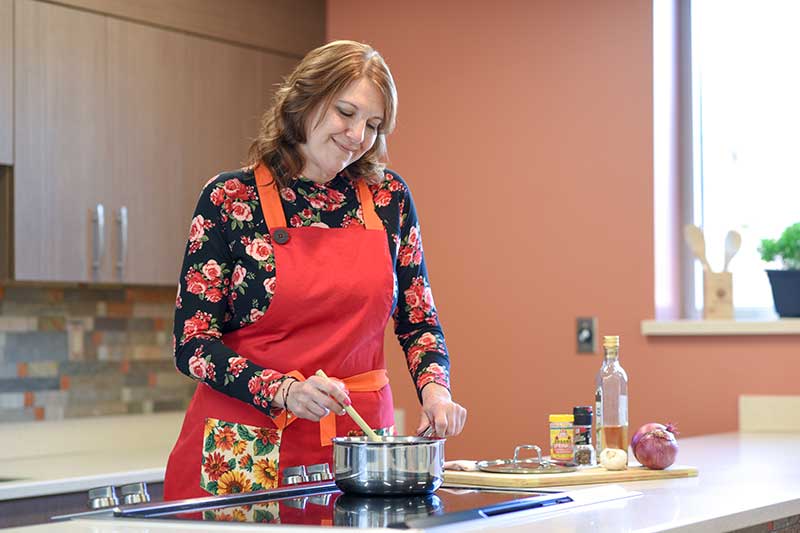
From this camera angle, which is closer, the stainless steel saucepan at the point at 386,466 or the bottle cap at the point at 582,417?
the stainless steel saucepan at the point at 386,466

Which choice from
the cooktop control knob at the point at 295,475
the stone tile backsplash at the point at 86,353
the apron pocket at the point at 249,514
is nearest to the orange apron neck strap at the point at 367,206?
the cooktop control knob at the point at 295,475

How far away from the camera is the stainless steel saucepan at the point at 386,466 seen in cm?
150

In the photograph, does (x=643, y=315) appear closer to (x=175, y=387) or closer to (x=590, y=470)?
(x=590, y=470)

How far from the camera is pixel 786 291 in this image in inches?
122

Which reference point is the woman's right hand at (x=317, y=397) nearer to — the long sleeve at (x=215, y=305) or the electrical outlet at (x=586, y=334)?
the long sleeve at (x=215, y=305)

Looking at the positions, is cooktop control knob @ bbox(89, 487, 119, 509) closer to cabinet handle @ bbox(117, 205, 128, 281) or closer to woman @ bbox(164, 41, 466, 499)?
woman @ bbox(164, 41, 466, 499)

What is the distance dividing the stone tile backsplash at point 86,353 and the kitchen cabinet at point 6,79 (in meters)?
0.53

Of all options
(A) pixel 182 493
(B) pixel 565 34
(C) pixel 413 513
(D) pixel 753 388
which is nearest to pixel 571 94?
(B) pixel 565 34

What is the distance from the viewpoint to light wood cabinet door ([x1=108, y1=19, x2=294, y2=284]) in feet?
11.3

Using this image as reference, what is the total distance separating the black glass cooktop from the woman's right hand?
0.12 metres

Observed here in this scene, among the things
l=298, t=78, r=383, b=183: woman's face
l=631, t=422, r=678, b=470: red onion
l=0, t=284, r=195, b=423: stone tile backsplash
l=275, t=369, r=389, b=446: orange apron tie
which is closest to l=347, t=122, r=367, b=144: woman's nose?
l=298, t=78, r=383, b=183: woman's face

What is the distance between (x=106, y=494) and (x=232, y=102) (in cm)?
242

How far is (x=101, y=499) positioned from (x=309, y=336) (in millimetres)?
567

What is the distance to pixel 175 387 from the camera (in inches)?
156
